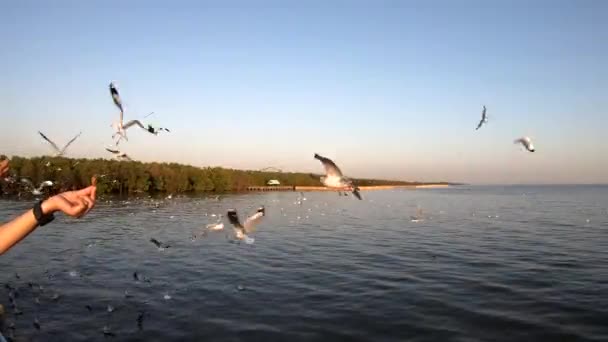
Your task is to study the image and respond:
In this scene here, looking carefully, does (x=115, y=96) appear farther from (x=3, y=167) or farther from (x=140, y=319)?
(x=140, y=319)

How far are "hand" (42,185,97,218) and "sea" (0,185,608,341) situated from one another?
13295mm

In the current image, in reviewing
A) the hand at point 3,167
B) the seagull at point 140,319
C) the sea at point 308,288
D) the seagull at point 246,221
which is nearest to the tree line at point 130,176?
the sea at point 308,288

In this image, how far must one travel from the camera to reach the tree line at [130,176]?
389 feet

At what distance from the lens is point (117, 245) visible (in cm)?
3569

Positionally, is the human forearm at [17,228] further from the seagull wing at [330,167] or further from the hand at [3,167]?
the seagull wing at [330,167]

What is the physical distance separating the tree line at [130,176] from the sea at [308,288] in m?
61.8

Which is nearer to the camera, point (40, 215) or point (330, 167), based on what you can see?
point (40, 215)

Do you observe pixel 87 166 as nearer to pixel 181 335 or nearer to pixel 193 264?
pixel 193 264

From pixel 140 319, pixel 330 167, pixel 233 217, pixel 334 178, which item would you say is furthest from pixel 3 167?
pixel 140 319

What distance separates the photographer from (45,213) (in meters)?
3.48

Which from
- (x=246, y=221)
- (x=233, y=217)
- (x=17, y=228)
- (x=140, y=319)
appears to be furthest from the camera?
(x=140, y=319)

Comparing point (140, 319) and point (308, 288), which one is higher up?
point (308, 288)

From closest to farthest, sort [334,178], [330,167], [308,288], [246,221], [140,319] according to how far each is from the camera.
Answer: [330,167] → [334,178] → [246,221] → [140,319] → [308,288]

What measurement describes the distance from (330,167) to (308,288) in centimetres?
1468
